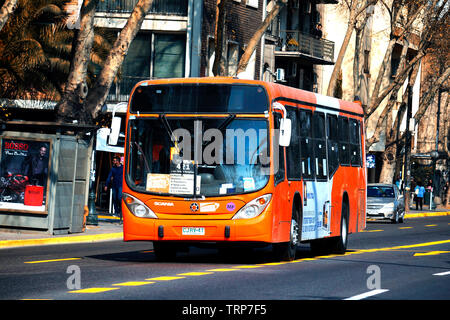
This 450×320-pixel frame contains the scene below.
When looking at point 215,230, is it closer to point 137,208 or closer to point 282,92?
point 137,208

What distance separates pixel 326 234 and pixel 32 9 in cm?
1622

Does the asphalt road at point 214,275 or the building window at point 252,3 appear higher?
the building window at point 252,3

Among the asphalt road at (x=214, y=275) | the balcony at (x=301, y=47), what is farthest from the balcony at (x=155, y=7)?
the asphalt road at (x=214, y=275)

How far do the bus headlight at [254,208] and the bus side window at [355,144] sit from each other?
638 cm

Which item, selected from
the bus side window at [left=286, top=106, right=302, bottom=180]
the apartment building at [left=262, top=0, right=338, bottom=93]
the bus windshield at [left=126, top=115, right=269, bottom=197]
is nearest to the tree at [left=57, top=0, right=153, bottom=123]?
the bus side window at [left=286, top=106, right=302, bottom=180]

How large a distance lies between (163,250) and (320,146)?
13.0 feet

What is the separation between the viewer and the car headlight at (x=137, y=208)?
17.6 metres

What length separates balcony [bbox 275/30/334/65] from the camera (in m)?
53.6

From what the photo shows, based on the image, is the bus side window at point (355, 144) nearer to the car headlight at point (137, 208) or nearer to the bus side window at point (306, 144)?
the bus side window at point (306, 144)

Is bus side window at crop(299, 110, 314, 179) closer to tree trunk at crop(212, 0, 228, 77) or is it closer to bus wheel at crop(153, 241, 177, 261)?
bus wheel at crop(153, 241, 177, 261)

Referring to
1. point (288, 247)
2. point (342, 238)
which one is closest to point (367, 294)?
point (288, 247)

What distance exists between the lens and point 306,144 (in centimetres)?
1964

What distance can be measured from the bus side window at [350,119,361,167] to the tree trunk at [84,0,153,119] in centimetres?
580

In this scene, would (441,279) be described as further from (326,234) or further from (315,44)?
(315,44)
